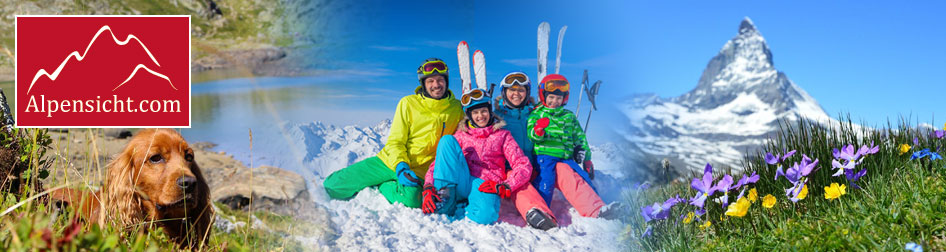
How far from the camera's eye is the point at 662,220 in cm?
223

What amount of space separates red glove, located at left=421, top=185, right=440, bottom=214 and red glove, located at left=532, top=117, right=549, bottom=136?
0.67m

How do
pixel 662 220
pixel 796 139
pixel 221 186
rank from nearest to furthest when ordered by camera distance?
pixel 662 220, pixel 796 139, pixel 221 186

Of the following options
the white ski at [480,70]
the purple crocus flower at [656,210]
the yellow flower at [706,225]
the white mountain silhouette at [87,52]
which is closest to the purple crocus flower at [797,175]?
the yellow flower at [706,225]

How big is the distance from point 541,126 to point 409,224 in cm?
94

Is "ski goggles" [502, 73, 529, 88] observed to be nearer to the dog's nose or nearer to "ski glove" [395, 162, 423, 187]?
"ski glove" [395, 162, 423, 187]

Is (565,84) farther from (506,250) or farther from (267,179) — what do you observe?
(267,179)

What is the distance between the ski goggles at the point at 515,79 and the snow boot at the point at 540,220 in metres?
0.82

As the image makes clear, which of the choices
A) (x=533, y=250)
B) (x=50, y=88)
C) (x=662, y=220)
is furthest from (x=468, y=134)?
(x=50, y=88)

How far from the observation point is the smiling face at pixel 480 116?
3.11 meters

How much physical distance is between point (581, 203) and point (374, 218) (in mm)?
1104

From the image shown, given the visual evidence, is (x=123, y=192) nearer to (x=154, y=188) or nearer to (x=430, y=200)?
(x=154, y=188)

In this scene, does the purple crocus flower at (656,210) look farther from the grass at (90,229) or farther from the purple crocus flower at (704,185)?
the grass at (90,229)

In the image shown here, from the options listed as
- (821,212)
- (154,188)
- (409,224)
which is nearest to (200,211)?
(154,188)

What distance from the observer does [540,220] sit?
9.29ft
